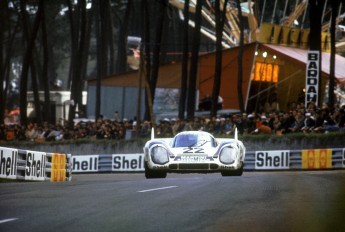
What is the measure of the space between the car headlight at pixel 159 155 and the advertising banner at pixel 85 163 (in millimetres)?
14451

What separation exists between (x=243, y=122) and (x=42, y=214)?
24869mm

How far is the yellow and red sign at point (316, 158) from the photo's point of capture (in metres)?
34.3

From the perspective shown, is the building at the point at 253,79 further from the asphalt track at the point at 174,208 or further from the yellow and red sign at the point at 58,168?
the asphalt track at the point at 174,208

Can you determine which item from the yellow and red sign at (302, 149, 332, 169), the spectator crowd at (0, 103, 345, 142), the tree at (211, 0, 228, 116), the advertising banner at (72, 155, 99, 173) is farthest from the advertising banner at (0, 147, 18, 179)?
the tree at (211, 0, 228, 116)

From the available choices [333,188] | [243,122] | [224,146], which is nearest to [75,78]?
[243,122]

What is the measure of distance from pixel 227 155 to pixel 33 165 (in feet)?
16.0

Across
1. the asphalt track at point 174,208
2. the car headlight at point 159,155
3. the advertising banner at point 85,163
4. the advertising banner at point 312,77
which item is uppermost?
the advertising banner at point 312,77

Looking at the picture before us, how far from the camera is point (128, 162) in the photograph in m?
Answer: 38.2

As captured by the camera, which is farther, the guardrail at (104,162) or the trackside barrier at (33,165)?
the guardrail at (104,162)

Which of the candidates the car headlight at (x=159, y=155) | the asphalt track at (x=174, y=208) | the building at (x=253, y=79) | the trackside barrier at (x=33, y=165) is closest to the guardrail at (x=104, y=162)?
the trackside barrier at (x=33, y=165)

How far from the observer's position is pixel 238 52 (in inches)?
2105

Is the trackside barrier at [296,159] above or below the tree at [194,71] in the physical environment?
below

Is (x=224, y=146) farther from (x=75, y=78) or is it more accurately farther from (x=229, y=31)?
(x=229, y=31)

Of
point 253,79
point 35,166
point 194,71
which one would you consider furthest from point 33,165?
point 253,79
